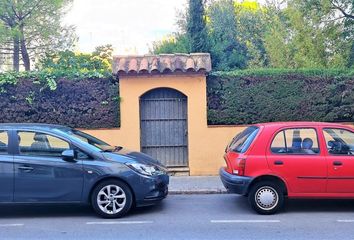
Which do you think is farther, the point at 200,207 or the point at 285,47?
the point at 285,47

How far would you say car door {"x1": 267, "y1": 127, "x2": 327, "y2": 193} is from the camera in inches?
301

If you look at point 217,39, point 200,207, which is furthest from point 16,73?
point 217,39

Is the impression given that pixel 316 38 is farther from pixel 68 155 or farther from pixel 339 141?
pixel 68 155

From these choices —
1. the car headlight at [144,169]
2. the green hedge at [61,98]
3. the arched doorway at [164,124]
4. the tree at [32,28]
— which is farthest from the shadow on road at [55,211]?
the tree at [32,28]

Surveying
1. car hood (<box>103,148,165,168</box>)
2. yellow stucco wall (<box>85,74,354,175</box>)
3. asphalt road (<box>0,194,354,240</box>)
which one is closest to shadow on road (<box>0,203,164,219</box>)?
asphalt road (<box>0,194,354,240</box>)

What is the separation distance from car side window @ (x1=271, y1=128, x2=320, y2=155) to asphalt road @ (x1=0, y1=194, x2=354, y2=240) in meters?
1.05

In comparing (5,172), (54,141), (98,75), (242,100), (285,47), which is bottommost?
(5,172)

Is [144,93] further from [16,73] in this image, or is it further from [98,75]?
[16,73]

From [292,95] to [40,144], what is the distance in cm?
660

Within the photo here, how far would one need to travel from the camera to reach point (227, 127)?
1174cm

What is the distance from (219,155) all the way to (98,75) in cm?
367

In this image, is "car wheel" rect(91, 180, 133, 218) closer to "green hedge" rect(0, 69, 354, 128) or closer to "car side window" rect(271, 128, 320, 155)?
"car side window" rect(271, 128, 320, 155)

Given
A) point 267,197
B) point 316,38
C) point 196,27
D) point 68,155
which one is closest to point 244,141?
point 267,197

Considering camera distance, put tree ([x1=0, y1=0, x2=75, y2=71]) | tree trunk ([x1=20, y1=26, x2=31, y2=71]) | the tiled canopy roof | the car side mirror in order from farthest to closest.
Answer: tree trunk ([x1=20, y1=26, x2=31, y2=71]) < tree ([x1=0, y1=0, x2=75, y2=71]) < the tiled canopy roof < the car side mirror
